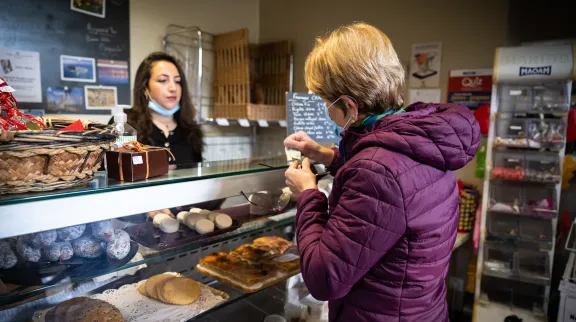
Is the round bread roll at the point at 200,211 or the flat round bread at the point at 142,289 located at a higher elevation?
the round bread roll at the point at 200,211

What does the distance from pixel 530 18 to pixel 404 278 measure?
301 centimetres

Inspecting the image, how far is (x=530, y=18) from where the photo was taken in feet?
10.4

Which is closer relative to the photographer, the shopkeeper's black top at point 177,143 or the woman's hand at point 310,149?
the woman's hand at point 310,149

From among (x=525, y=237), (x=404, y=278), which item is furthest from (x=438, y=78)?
(x=404, y=278)

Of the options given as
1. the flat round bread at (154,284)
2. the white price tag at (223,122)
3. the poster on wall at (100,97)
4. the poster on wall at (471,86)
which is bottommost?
the flat round bread at (154,284)

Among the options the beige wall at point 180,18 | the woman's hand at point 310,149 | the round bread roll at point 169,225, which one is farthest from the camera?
the beige wall at point 180,18

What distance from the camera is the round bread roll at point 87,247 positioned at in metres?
1.16

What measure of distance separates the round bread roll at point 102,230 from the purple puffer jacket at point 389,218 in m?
0.59

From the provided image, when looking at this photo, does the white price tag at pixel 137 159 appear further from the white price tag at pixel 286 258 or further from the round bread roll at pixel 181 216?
the white price tag at pixel 286 258

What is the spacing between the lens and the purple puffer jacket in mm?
1018

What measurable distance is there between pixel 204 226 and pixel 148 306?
0.35 metres

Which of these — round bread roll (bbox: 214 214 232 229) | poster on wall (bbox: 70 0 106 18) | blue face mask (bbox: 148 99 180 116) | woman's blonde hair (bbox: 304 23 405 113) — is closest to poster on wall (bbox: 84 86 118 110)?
poster on wall (bbox: 70 0 106 18)

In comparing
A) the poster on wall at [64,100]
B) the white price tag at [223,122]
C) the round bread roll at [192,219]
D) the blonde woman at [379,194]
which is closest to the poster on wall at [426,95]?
the white price tag at [223,122]

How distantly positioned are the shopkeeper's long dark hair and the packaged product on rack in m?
1.35
